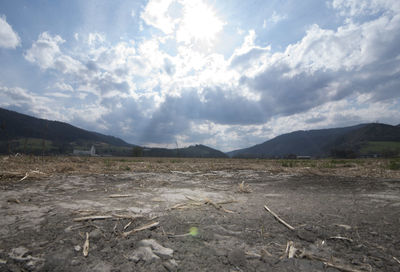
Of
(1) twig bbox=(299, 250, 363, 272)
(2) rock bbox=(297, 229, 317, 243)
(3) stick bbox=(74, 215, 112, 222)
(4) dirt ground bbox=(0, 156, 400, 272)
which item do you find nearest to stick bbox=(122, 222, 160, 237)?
(4) dirt ground bbox=(0, 156, 400, 272)

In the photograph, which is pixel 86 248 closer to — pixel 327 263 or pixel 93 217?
pixel 93 217

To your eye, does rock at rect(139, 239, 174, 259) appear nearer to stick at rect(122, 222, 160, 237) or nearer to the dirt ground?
the dirt ground

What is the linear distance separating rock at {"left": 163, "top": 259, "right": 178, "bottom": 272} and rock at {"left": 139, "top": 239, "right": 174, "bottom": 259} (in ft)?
0.40

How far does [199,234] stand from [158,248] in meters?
0.65

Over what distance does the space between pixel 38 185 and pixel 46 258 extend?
16.7ft

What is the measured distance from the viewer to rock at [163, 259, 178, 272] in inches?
77.4

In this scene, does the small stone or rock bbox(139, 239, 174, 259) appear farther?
rock bbox(139, 239, 174, 259)

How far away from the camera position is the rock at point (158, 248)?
223cm

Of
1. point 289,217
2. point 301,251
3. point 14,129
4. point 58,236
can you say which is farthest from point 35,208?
point 14,129

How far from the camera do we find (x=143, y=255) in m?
2.20

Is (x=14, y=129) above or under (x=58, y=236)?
above

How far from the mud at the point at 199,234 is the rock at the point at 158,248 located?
1.0 inches

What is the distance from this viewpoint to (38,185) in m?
5.84

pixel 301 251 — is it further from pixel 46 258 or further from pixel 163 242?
pixel 46 258
